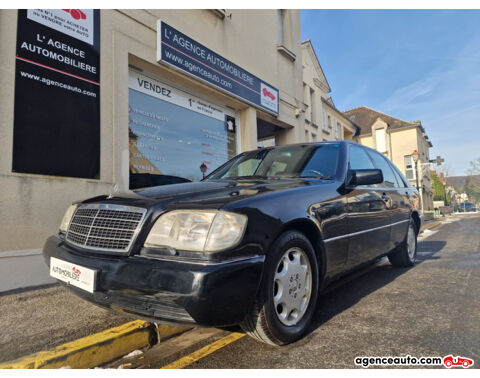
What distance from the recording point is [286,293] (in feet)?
6.88

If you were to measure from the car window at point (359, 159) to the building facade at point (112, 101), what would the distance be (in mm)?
3345

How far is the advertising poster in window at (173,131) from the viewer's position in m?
5.68

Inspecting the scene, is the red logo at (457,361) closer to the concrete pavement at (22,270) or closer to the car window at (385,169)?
the car window at (385,169)

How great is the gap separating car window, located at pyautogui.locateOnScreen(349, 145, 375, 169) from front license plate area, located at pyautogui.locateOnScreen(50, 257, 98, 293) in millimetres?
2460

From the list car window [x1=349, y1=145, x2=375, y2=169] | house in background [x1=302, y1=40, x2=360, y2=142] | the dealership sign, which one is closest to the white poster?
the dealership sign

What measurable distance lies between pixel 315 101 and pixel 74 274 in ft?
52.5

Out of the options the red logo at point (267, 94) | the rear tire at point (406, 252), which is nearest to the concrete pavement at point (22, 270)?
the rear tire at point (406, 252)

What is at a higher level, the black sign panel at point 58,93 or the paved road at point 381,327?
the black sign panel at point 58,93

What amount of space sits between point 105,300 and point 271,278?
961 millimetres

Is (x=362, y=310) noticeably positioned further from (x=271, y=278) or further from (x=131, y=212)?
(x=131, y=212)

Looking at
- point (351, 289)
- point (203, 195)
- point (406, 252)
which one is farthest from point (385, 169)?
point (203, 195)

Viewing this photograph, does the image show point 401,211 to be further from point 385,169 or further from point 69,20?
point 69,20

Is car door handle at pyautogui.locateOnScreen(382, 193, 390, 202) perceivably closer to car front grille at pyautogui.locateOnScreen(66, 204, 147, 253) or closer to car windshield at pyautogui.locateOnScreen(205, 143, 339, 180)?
car windshield at pyautogui.locateOnScreen(205, 143, 339, 180)
